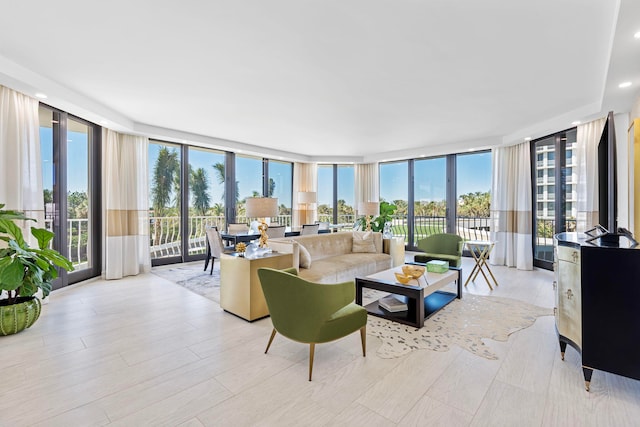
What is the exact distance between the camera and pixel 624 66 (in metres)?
2.87

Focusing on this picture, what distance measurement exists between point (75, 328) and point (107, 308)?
2.03 ft

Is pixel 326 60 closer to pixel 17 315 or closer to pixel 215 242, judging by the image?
pixel 215 242

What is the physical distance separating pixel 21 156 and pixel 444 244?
592 cm

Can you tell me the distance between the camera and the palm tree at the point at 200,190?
6723 millimetres

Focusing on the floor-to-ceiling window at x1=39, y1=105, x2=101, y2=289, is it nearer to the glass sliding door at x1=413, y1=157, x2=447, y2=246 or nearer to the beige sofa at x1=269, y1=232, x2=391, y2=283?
the beige sofa at x1=269, y1=232, x2=391, y2=283

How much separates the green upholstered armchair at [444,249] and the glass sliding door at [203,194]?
14.8 ft

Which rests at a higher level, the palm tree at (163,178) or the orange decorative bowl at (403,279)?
the palm tree at (163,178)

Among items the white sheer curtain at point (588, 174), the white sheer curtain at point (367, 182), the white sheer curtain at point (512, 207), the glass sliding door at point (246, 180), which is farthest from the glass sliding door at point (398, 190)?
the white sheer curtain at point (588, 174)

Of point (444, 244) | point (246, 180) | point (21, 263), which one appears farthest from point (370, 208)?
point (21, 263)

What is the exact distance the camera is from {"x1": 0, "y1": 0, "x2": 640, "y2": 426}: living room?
6.49 ft

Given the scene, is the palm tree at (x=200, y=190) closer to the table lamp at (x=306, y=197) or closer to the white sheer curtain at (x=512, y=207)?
the table lamp at (x=306, y=197)

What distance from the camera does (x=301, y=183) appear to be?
8.76 meters

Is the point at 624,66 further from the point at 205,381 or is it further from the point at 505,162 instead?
the point at 205,381

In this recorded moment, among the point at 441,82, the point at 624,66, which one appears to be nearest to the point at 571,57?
the point at 624,66
